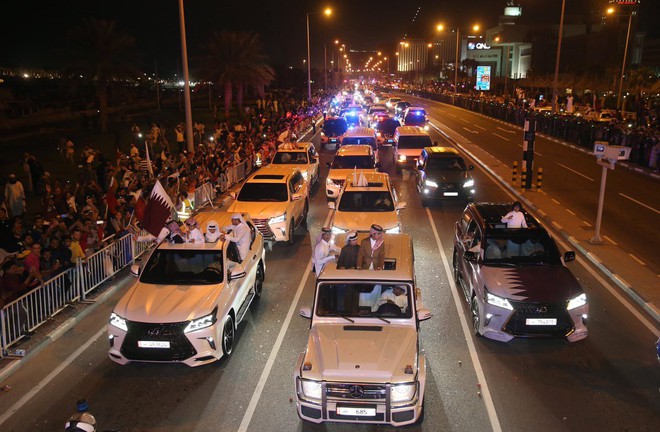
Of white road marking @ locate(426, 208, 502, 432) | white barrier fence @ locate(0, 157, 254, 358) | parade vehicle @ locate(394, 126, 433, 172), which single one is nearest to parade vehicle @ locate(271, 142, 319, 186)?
parade vehicle @ locate(394, 126, 433, 172)

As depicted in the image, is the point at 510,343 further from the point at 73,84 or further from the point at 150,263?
the point at 73,84

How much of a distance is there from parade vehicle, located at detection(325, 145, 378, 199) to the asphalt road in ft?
31.0

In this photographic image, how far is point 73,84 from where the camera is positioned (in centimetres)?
4138

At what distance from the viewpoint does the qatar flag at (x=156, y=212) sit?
37.9 ft

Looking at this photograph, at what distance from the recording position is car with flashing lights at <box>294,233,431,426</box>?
6.48 metres

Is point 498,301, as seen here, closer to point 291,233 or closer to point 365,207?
point 365,207

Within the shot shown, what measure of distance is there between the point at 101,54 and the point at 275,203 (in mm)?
31425

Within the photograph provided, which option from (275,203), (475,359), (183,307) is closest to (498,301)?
(475,359)

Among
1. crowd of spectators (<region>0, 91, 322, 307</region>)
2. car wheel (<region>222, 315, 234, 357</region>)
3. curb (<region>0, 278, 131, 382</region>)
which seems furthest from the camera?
crowd of spectators (<region>0, 91, 322, 307</region>)

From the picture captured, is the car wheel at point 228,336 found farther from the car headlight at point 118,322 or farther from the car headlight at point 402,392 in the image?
the car headlight at point 402,392

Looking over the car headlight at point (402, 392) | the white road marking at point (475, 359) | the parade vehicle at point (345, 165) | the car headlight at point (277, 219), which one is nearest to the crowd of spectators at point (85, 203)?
the car headlight at point (277, 219)

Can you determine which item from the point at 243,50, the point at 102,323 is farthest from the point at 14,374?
the point at 243,50

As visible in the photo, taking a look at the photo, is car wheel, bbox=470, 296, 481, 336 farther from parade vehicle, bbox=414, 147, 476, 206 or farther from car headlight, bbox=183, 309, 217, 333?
parade vehicle, bbox=414, 147, 476, 206

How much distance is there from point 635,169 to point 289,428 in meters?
26.1
